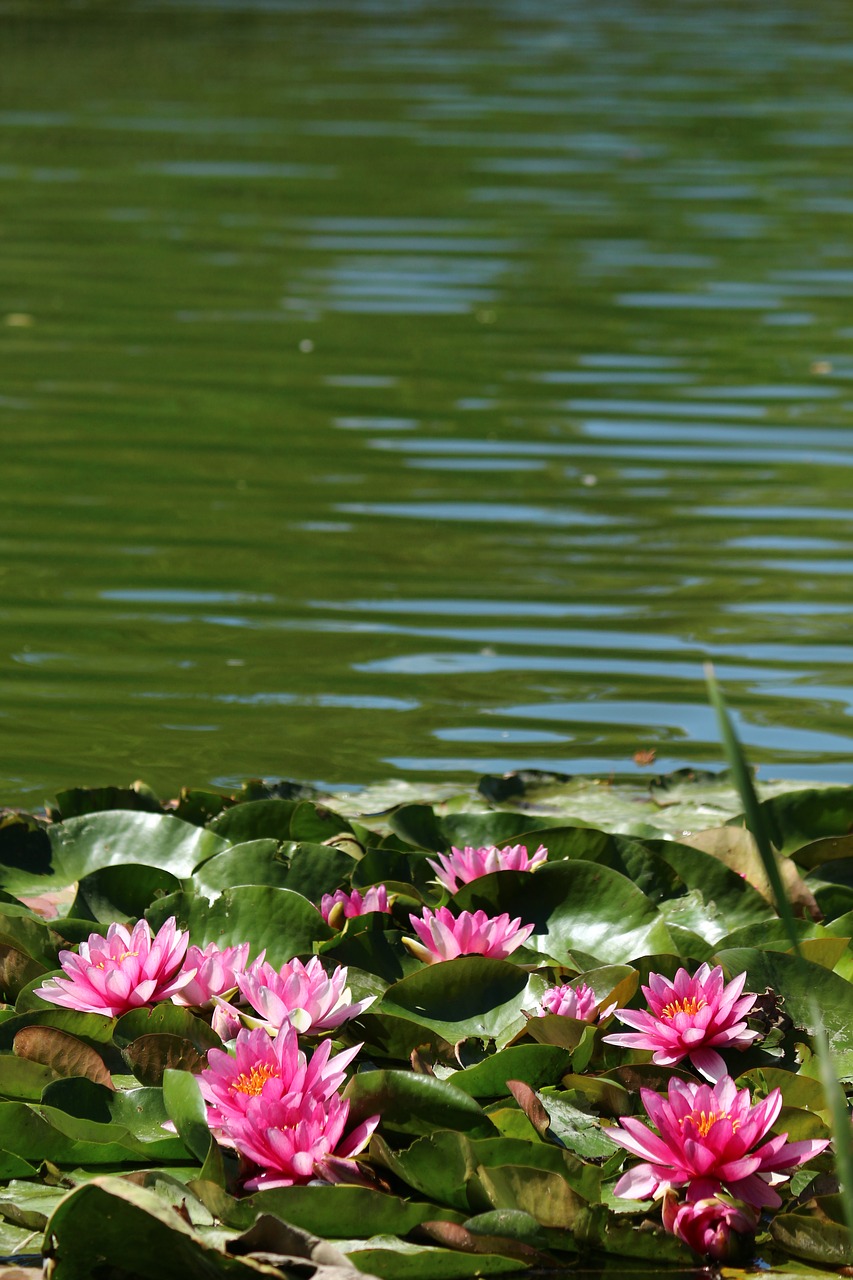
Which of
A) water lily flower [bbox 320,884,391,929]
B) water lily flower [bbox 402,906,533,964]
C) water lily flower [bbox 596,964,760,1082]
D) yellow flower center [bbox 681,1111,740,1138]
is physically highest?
yellow flower center [bbox 681,1111,740,1138]

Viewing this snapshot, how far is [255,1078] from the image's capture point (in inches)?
68.8

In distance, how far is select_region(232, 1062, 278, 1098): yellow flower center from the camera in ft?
5.72

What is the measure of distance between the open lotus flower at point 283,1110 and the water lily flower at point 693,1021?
1.02ft

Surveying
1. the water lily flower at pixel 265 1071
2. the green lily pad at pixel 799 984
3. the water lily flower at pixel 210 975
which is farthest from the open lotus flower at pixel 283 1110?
the green lily pad at pixel 799 984

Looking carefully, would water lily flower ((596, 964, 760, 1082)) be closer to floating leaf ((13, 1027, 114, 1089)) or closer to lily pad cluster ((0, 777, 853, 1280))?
lily pad cluster ((0, 777, 853, 1280))

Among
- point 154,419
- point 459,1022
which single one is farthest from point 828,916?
point 154,419

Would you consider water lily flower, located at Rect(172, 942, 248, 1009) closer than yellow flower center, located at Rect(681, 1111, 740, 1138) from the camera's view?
No

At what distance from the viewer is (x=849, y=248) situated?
929cm

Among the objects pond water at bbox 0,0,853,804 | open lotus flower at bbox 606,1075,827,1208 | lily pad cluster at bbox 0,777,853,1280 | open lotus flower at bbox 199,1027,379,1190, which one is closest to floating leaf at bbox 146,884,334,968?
lily pad cluster at bbox 0,777,853,1280

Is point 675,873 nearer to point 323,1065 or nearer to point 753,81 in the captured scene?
point 323,1065

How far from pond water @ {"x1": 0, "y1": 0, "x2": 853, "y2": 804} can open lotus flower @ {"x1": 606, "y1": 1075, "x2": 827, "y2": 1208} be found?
1.94m

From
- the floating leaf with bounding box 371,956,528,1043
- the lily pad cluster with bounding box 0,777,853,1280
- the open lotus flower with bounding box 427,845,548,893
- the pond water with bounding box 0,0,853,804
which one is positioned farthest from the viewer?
the pond water with bounding box 0,0,853,804

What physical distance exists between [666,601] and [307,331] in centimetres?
309

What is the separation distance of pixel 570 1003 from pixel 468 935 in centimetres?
19
